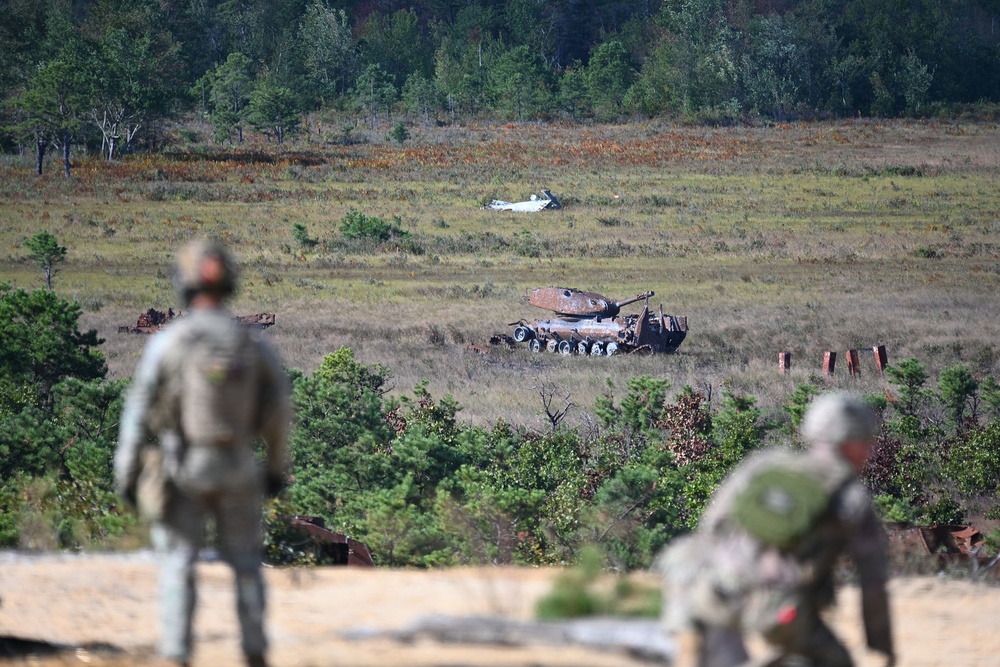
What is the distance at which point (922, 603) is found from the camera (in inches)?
293

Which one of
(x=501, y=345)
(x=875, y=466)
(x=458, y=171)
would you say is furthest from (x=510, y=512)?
(x=458, y=171)

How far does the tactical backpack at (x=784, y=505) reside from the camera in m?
4.30

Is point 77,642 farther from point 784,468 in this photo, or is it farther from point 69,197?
point 69,197

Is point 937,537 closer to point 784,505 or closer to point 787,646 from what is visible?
point 787,646

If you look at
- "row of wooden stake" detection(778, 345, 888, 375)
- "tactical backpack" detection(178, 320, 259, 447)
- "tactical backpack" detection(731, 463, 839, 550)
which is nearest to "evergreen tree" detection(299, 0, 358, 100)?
"row of wooden stake" detection(778, 345, 888, 375)

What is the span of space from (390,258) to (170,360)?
126 ft

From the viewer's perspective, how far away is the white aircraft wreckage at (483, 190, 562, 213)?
52531 mm

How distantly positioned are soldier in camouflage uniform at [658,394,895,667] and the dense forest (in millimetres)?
69458

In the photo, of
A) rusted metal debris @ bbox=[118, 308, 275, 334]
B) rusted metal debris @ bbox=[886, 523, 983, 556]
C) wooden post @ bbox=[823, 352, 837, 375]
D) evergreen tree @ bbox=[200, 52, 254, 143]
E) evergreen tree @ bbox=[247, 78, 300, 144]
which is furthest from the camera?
evergreen tree @ bbox=[200, 52, 254, 143]

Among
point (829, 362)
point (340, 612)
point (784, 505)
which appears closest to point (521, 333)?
point (829, 362)

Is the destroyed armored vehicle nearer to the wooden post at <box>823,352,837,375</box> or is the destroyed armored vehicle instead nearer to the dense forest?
the wooden post at <box>823,352,837,375</box>

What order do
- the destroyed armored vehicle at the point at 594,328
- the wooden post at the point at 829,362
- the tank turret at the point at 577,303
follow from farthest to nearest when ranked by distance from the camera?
the tank turret at the point at 577,303 < the destroyed armored vehicle at the point at 594,328 < the wooden post at the point at 829,362

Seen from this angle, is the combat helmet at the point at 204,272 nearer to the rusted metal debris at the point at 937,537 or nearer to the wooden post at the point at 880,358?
the rusted metal debris at the point at 937,537

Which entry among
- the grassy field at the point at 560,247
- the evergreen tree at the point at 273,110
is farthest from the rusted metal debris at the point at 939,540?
the evergreen tree at the point at 273,110
